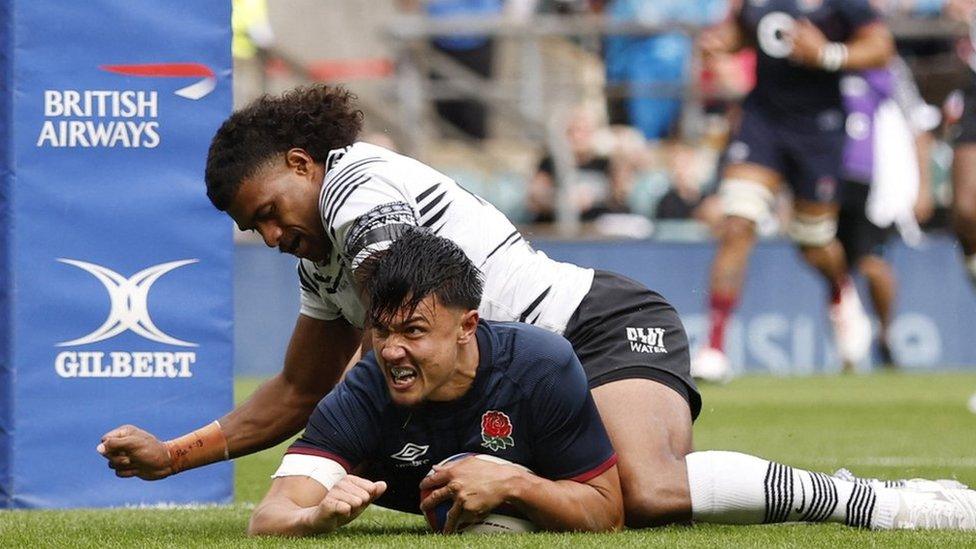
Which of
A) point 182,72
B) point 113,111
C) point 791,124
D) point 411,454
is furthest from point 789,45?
point 411,454

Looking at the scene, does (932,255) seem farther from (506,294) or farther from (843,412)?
(506,294)

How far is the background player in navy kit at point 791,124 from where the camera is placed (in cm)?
1145

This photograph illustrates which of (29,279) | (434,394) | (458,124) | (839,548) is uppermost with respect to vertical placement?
(458,124)

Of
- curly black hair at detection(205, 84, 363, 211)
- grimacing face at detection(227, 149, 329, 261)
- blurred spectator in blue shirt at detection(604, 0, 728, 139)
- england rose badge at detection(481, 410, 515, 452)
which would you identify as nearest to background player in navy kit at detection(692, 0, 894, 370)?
blurred spectator in blue shirt at detection(604, 0, 728, 139)

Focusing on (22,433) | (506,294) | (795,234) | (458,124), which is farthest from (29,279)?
(458,124)

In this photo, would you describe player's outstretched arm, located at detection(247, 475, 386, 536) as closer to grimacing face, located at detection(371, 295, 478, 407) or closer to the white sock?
grimacing face, located at detection(371, 295, 478, 407)

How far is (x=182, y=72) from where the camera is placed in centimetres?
635

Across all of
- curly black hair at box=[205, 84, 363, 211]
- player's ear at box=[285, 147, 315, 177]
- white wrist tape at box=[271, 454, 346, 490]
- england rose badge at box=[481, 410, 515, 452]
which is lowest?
white wrist tape at box=[271, 454, 346, 490]

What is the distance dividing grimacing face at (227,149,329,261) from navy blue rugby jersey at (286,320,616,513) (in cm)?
47

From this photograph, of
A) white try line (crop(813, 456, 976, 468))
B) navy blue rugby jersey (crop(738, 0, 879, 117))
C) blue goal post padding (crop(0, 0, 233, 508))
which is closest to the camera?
blue goal post padding (crop(0, 0, 233, 508))

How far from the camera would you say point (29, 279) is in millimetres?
6215

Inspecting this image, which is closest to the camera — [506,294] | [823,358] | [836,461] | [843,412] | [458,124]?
[506,294]

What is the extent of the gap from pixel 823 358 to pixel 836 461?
23.0 ft

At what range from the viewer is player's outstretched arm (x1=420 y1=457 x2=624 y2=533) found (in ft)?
15.7
